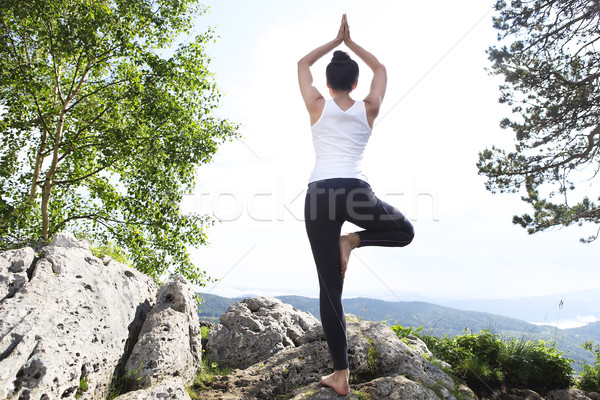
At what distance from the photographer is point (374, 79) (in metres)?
4.35

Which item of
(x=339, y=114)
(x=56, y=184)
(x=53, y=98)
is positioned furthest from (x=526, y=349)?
(x=53, y=98)

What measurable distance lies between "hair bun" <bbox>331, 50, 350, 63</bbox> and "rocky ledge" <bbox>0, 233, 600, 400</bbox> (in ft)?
11.6

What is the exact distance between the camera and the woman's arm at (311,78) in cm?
417

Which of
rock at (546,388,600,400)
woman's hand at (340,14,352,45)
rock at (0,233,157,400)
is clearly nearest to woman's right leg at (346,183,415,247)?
woman's hand at (340,14,352,45)

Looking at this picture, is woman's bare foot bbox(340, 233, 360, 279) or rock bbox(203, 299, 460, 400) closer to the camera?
woman's bare foot bbox(340, 233, 360, 279)

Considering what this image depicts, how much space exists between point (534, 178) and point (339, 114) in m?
10.2

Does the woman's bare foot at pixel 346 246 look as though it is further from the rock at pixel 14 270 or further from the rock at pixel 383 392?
the rock at pixel 14 270

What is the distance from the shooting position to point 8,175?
13578 millimetres

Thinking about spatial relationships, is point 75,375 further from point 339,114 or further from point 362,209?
point 339,114

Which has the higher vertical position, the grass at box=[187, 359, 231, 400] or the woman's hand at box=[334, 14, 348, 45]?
the woman's hand at box=[334, 14, 348, 45]

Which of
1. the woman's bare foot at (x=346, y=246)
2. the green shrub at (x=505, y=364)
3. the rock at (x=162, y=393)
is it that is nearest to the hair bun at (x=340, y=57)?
the woman's bare foot at (x=346, y=246)

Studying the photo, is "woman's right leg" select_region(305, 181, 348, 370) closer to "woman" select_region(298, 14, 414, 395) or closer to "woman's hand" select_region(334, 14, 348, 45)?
"woman" select_region(298, 14, 414, 395)

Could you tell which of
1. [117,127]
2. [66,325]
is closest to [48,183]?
[117,127]

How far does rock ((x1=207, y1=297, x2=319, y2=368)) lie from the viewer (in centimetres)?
669
